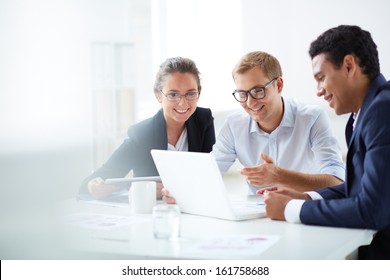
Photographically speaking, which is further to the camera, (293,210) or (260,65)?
(260,65)

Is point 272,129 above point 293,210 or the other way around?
above

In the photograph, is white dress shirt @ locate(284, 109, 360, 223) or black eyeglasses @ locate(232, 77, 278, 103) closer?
white dress shirt @ locate(284, 109, 360, 223)

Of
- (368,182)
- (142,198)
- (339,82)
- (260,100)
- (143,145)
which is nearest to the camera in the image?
(368,182)

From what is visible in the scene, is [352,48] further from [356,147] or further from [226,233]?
[226,233]

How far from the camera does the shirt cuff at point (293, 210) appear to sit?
4.97ft

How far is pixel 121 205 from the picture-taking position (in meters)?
1.95

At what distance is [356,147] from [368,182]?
157 millimetres

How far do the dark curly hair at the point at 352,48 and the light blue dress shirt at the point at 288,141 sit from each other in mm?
630

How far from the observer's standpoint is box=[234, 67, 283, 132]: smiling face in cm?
225

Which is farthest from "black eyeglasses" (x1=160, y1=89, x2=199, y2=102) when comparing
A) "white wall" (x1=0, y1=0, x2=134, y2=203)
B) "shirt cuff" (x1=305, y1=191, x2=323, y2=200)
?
"white wall" (x1=0, y1=0, x2=134, y2=203)

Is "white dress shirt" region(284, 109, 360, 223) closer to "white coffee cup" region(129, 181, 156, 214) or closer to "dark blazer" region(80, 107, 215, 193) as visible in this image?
"white coffee cup" region(129, 181, 156, 214)

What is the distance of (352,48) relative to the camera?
5.31 feet

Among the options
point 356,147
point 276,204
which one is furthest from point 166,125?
point 356,147
